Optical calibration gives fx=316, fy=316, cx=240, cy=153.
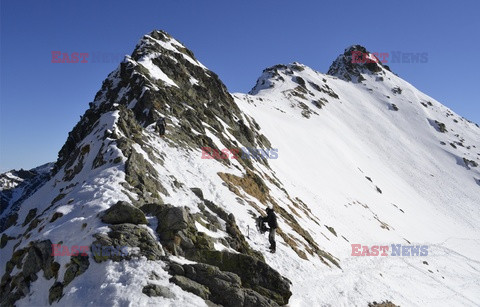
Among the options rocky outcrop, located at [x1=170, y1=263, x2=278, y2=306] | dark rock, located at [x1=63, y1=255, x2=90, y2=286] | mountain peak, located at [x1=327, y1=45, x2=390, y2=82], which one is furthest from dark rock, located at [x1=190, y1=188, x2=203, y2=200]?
mountain peak, located at [x1=327, y1=45, x2=390, y2=82]

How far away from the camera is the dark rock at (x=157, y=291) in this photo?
949 cm

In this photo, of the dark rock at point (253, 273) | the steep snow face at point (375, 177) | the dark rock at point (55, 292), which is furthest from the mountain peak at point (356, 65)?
the dark rock at point (55, 292)

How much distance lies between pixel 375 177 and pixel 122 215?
226 feet

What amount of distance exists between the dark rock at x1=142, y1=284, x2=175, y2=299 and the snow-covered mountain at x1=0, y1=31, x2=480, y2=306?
5 centimetres

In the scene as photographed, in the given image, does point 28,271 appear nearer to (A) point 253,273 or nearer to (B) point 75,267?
(B) point 75,267

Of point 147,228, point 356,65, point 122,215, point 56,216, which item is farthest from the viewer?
point 356,65

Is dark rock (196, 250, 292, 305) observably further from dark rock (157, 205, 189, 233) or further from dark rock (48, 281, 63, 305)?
dark rock (48, 281, 63, 305)

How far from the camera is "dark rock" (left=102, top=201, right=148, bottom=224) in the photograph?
39.1 ft

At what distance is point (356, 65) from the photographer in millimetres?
150500

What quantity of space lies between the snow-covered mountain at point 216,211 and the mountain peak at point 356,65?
6619 centimetres

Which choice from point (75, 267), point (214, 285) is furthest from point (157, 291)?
point (75, 267)

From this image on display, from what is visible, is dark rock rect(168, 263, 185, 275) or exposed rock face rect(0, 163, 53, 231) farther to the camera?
exposed rock face rect(0, 163, 53, 231)

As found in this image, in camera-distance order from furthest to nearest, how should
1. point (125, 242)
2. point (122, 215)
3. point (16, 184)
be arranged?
point (16, 184)
point (122, 215)
point (125, 242)

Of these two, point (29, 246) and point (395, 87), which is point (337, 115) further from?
point (29, 246)
